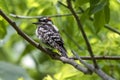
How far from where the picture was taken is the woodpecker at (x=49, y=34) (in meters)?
3.08

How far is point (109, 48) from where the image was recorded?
3.06 m

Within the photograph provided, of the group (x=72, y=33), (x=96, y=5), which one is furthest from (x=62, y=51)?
(x=72, y=33)

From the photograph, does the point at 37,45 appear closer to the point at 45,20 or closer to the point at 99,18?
the point at 99,18

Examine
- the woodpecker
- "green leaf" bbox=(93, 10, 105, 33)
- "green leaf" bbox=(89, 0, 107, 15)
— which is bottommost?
"green leaf" bbox=(93, 10, 105, 33)

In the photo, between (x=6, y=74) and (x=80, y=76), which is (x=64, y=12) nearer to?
(x=6, y=74)

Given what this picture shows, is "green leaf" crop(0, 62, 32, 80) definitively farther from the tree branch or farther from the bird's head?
the tree branch

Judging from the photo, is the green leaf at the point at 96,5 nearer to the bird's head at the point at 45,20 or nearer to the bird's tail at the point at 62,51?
the bird's tail at the point at 62,51

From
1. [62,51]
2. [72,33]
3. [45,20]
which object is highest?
[45,20]

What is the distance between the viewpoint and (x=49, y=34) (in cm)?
328

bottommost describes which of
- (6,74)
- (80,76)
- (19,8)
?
(80,76)

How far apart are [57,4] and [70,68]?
81 cm

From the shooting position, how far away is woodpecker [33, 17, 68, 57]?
3083mm

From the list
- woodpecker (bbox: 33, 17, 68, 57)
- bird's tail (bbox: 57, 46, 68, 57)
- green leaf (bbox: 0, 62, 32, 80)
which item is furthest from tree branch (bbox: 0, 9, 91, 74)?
green leaf (bbox: 0, 62, 32, 80)

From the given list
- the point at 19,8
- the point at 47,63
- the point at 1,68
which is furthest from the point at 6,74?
the point at 19,8
